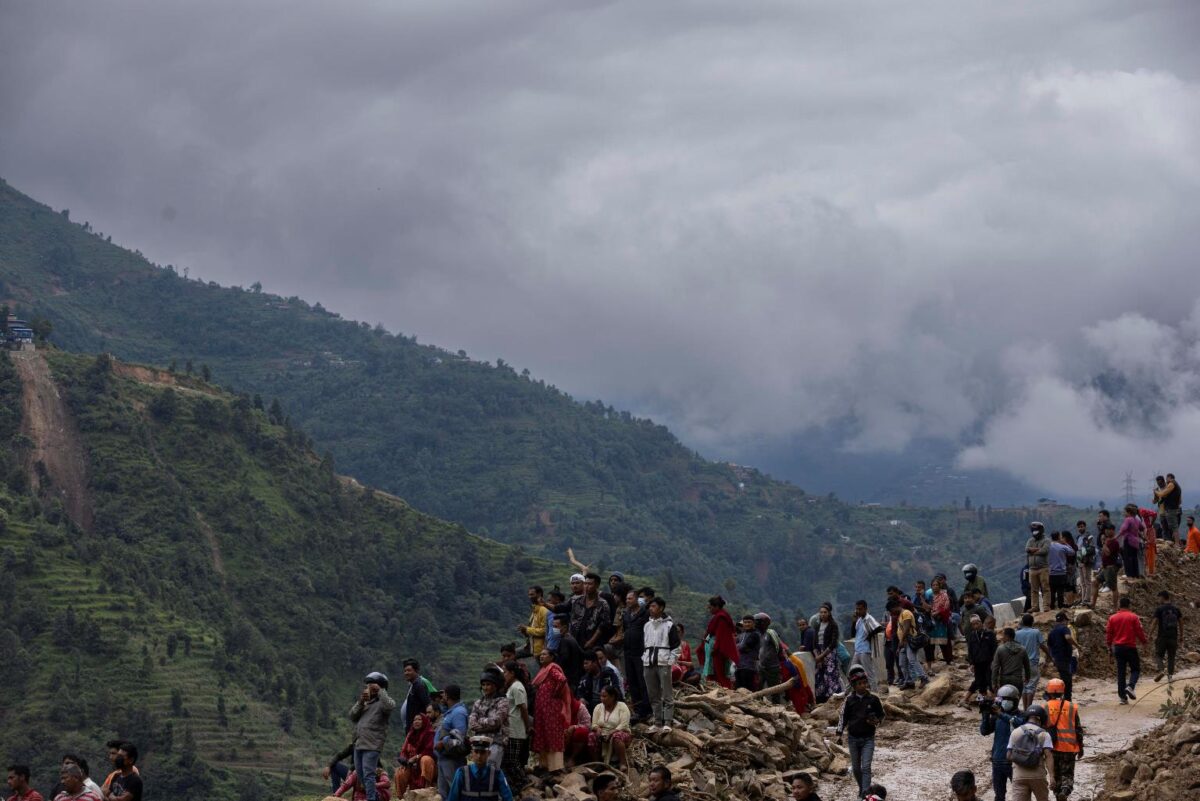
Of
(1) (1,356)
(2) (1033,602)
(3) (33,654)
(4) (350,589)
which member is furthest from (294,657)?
(2) (1033,602)

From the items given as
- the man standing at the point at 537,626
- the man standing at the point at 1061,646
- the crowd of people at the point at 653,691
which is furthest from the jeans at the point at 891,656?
the man standing at the point at 537,626

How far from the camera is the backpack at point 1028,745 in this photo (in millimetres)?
14141

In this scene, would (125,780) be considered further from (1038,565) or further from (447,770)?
(1038,565)

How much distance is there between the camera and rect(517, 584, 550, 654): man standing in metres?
18.0

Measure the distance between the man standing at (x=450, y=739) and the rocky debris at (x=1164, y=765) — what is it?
7.08 meters

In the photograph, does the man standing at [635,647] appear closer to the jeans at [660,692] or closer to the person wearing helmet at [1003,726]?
the jeans at [660,692]

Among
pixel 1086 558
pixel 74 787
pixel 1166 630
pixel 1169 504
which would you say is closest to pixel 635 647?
pixel 74 787

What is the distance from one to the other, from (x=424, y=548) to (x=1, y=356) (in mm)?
36665

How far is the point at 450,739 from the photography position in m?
14.4

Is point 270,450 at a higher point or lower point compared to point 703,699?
higher

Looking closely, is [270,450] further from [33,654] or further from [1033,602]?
[1033,602]

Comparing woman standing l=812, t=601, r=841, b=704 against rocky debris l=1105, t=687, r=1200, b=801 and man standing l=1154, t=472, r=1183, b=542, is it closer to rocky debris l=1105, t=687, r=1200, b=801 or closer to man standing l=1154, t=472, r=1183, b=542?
rocky debris l=1105, t=687, r=1200, b=801

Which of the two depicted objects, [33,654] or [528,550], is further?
[528,550]

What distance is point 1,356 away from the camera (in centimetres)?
11131
